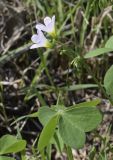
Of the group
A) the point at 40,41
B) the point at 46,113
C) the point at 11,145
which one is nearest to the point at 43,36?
the point at 40,41

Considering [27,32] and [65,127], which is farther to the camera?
[27,32]

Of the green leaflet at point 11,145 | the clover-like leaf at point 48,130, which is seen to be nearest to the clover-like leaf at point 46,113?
the clover-like leaf at point 48,130

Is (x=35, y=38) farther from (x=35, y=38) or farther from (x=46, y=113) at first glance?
(x=46, y=113)

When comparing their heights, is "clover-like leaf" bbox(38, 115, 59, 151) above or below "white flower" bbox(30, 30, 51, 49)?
below

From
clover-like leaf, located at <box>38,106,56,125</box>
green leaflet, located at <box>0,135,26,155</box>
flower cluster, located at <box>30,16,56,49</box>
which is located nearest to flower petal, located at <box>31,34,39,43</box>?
flower cluster, located at <box>30,16,56,49</box>

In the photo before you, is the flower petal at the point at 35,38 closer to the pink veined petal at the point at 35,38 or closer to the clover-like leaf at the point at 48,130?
the pink veined petal at the point at 35,38

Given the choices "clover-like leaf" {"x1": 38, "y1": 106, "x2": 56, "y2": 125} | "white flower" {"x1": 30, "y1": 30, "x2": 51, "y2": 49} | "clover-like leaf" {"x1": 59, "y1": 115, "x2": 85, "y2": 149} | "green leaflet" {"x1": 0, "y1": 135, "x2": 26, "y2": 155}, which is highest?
"white flower" {"x1": 30, "y1": 30, "x2": 51, "y2": 49}

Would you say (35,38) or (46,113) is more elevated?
(35,38)

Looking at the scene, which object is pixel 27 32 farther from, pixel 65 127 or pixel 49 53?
pixel 65 127

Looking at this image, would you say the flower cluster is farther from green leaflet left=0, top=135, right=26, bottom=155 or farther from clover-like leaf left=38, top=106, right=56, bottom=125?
green leaflet left=0, top=135, right=26, bottom=155

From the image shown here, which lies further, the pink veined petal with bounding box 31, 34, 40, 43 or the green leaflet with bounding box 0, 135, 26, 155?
the green leaflet with bounding box 0, 135, 26, 155

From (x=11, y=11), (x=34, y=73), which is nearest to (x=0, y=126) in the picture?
(x=34, y=73)
